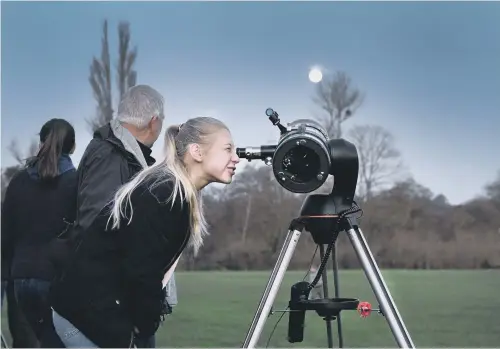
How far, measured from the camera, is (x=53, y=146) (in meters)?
1.88

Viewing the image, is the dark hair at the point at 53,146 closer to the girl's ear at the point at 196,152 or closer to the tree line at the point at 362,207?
the tree line at the point at 362,207

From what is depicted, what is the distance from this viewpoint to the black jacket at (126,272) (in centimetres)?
112

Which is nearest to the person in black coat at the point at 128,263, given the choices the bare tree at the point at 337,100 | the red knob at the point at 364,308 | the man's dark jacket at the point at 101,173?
the man's dark jacket at the point at 101,173

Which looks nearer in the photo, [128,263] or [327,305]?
[128,263]

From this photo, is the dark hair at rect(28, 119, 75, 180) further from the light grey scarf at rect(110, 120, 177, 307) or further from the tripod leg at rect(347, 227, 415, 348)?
the tripod leg at rect(347, 227, 415, 348)

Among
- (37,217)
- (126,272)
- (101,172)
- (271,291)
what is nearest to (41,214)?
(37,217)

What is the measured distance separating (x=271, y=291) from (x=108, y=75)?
975mm

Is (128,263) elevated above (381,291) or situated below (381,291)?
above

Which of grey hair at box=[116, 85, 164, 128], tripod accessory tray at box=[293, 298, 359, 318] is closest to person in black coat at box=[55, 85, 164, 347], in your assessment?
grey hair at box=[116, 85, 164, 128]

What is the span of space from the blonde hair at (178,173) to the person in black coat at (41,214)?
Result: 65cm

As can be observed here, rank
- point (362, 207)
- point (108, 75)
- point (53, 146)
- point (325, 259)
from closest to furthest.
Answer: point (325, 259) → point (53, 146) → point (362, 207) → point (108, 75)

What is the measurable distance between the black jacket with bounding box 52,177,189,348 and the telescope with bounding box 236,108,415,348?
285mm

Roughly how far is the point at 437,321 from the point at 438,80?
2.17 ft

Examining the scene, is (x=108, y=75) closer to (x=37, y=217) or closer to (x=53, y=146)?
(x=53, y=146)
